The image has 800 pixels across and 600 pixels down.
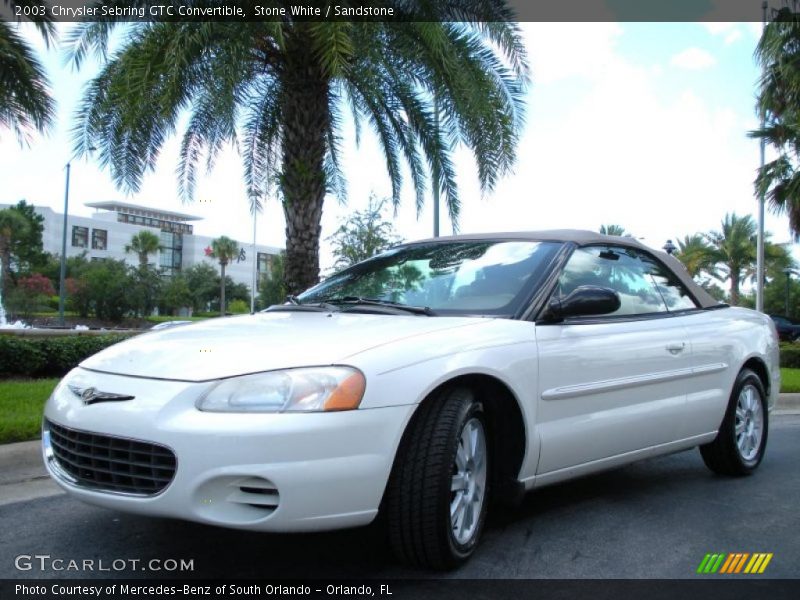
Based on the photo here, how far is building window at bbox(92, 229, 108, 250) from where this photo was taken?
309 feet

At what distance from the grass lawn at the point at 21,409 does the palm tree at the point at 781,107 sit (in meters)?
14.6

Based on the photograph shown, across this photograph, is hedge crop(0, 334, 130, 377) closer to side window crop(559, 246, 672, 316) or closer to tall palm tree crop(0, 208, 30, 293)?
side window crop(559, 246, 672, 316)

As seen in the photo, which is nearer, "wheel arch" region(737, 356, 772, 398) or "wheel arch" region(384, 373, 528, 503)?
"wheel arch" region(384, 373, 528, 503)

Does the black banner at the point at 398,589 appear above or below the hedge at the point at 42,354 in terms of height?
below

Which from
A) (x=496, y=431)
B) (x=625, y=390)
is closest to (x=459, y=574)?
(x=496, y=431)

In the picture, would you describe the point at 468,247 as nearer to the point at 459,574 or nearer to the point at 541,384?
the point at 541,384

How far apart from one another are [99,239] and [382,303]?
9946 cm

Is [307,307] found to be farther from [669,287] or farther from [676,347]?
[669,287]

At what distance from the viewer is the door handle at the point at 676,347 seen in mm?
4289

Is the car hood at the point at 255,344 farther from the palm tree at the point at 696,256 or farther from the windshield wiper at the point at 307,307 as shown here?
the palm tree at the point at 696,256

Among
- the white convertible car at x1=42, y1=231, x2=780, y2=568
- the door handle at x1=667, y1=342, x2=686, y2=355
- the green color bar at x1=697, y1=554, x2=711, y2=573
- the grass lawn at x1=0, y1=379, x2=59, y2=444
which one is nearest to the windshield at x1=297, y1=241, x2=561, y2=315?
the white convertible car at x1=42, y1=231, x2=780, y2=568

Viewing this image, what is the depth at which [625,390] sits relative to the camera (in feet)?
12.9

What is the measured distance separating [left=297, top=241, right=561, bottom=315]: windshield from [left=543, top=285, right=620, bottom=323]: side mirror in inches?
6.1

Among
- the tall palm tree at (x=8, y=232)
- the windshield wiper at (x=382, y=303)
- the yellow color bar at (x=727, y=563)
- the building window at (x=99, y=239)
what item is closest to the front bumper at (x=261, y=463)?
the windshield wiper at (x=382, y=303)
